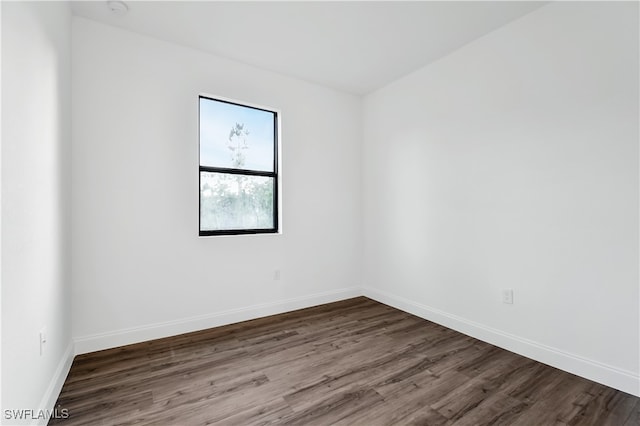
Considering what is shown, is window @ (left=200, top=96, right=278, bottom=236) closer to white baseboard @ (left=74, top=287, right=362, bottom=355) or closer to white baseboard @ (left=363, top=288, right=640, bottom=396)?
white baseboard @ (left=74, top=287, right=362, bottom=355)

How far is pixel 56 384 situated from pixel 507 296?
334cm

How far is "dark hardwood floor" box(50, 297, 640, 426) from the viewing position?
67.8 inches

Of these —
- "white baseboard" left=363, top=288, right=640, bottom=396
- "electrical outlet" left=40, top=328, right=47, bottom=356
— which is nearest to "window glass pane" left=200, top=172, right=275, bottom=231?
"electrical outlet" left=40, top=328, right=47, bottom=356

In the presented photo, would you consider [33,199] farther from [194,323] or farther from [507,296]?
[507,296]

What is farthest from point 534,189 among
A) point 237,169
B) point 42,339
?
point 42,339

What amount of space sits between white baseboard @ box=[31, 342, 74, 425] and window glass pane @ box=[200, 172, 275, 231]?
139cm

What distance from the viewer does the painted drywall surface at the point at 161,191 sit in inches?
97.3

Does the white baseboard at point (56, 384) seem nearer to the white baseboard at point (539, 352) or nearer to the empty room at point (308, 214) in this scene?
the empty room at point (308, 214)

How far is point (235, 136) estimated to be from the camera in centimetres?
329

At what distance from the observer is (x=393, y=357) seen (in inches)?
95.0

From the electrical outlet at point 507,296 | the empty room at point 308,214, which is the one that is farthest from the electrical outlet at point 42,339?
the electrical outlet at point 507,296

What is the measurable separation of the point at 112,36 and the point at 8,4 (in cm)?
152

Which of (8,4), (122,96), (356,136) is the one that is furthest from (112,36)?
(356,136)

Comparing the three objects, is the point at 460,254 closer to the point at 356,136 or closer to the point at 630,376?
the point at 630,376
